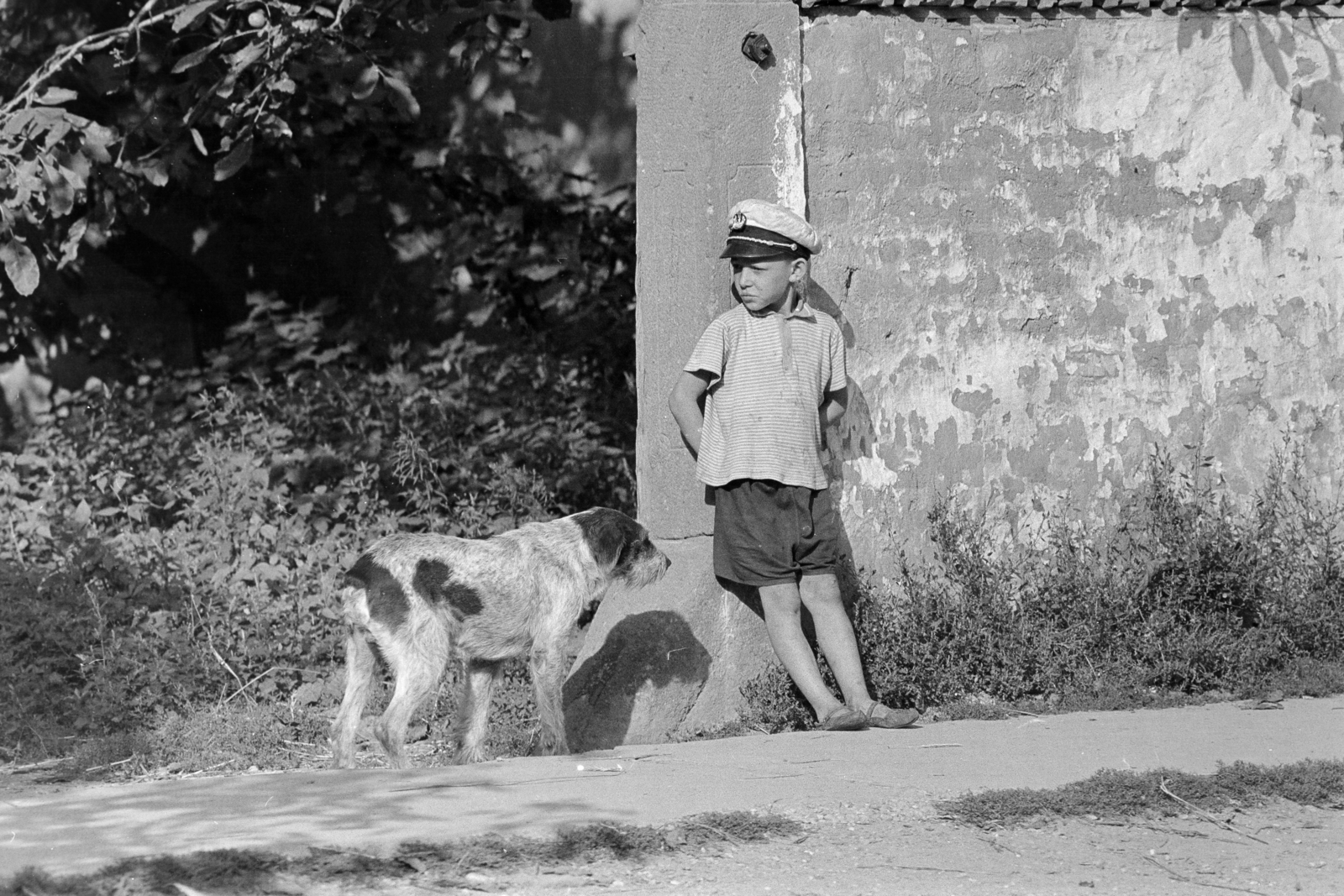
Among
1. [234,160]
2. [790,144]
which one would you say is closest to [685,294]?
[790,144]

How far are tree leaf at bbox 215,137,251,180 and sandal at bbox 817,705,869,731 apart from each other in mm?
3867

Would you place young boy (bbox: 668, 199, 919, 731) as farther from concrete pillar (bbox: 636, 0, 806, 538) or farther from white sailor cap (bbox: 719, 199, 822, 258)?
concrete pillar (bbox: 636, 0, 806, 538)

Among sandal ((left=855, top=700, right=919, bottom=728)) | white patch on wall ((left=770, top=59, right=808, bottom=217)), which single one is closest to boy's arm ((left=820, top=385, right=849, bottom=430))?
white patch on wall ((left=770, top=59, right=808, bottom=217))

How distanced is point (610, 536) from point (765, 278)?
1.18m

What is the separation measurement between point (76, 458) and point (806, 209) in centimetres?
503

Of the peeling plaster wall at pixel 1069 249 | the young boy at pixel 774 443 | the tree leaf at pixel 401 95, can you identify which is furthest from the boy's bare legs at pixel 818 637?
the tree leaf at pixel 401 95

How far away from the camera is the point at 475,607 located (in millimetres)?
5828

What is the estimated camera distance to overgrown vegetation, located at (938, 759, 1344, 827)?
4.86 meters

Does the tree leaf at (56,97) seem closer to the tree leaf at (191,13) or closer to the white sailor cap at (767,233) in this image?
the tree leaf at (191,13)

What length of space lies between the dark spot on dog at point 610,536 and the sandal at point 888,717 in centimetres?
109

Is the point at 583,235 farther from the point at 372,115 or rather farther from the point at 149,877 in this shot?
the point at 149,877

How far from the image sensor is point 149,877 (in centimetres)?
400

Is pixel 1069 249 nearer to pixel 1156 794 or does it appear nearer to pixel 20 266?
pixel 1156 794

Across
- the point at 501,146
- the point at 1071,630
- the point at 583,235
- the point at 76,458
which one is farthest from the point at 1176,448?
the point at 76,458
